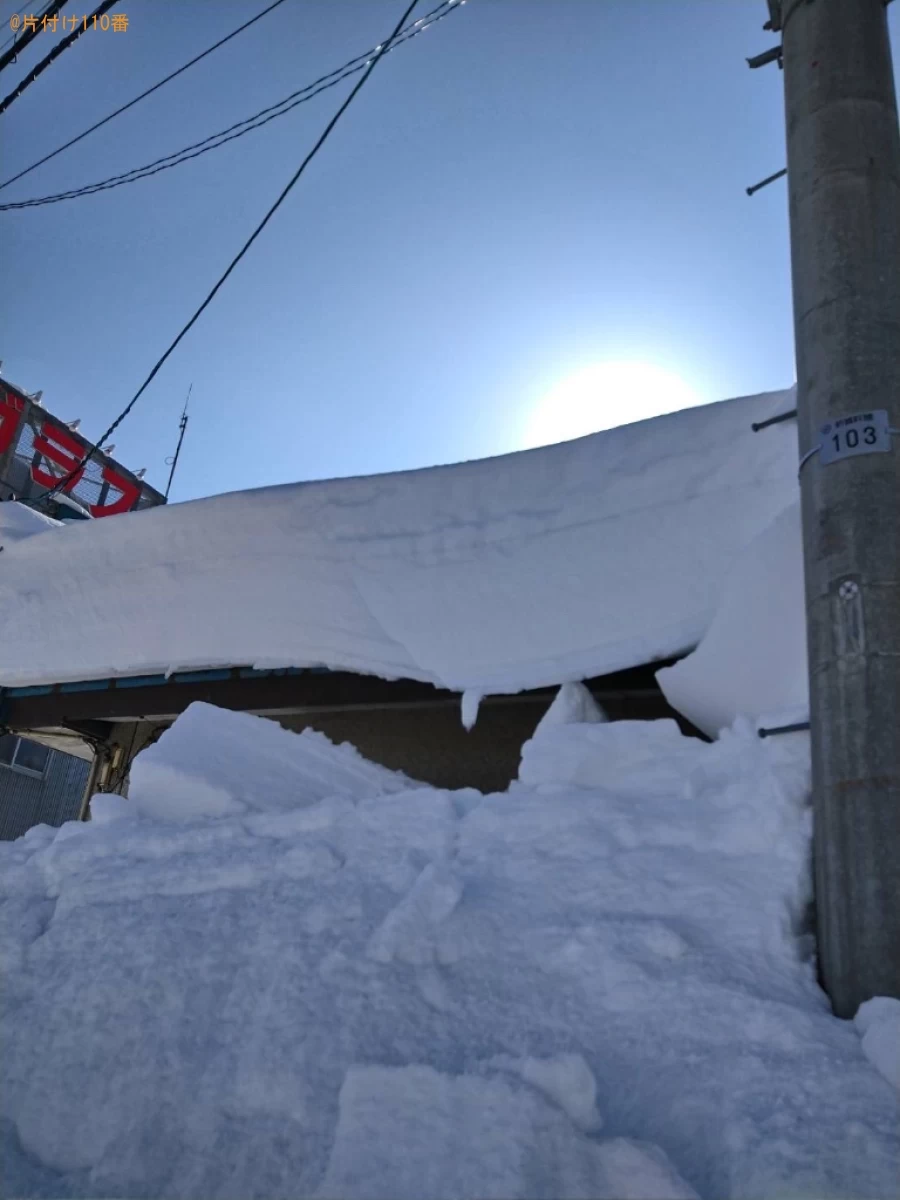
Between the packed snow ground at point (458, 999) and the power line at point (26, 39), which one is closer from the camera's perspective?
the packed snow ground at point (458, 999)

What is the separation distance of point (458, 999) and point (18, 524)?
5062 millimetres

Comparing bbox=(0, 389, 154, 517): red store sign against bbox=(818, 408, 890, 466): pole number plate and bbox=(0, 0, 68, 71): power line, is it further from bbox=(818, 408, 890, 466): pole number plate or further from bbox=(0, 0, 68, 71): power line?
bbox=(818, 408, 890, 466): pole number plate

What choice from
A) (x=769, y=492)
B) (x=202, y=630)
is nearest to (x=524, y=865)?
(x=769, y=492)

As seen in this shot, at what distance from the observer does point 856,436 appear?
7.61ft

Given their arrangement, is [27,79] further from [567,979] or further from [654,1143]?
[654,1143]

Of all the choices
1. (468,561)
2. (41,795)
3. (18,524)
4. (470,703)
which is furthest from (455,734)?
(41,795)

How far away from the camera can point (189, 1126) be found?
1877mm

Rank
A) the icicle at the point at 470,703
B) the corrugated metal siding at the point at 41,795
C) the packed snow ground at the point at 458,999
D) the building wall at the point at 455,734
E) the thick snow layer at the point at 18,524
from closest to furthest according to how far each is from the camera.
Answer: the packed snow ground at the point at 458,999, the icicle at the point at 470,703, the building wall at the point at 455,734, the thick snow layer at the point at 18,524, the corrugated metal siding at the point at 41,795

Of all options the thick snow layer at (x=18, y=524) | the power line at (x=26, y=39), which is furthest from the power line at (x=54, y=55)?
the thick snow layer at (x=18, y=524)

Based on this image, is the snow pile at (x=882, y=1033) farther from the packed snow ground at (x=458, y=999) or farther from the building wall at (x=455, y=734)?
the building wall at (x=455, y=734)

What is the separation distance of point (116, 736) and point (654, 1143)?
623 cm

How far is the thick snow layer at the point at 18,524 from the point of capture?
236 inches

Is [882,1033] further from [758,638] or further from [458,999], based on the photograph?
[758,638]

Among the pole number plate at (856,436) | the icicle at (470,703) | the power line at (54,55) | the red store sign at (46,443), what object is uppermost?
the red store sign at (46,443)
